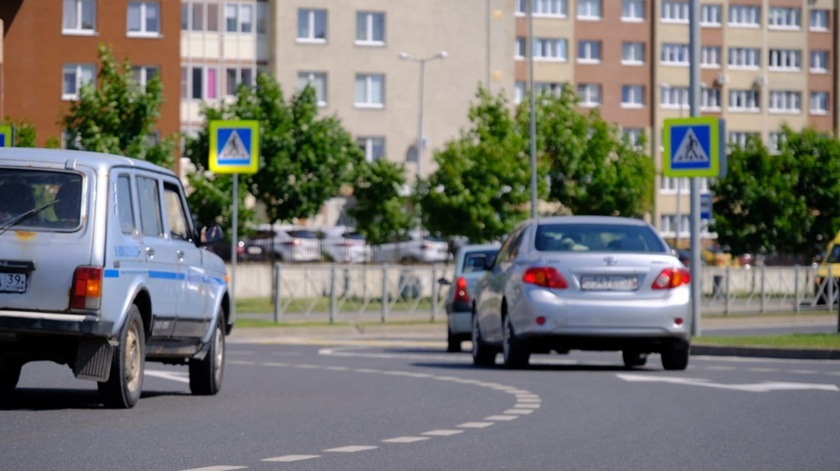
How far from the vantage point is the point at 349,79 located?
87.8m

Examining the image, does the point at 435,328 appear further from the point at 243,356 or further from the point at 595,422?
the point at 595,422

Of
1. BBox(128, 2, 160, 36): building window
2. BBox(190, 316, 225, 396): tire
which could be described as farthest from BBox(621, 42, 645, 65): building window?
BBox(190, 316, 225, 396): tire

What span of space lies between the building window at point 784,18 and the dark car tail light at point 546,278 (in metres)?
94.3

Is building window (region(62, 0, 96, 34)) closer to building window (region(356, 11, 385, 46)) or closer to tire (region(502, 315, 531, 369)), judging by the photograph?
building window (region(356, 11, 385, 46))

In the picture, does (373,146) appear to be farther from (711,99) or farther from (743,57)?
(743,57)

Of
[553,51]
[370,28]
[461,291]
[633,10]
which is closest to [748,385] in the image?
[461,291]

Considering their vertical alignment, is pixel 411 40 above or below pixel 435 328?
above

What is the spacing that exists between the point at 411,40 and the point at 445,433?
76359 millimetres

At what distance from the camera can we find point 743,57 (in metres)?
112

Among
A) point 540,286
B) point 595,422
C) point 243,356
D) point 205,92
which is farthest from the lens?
point 205,92

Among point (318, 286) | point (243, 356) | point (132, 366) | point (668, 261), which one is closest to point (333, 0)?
point (318, 286)

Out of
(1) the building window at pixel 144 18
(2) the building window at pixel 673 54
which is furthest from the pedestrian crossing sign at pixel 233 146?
(2) the building window at pixel 673 54

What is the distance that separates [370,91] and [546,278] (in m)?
68.3

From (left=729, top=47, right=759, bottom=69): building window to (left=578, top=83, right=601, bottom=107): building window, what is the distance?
9.01 m
